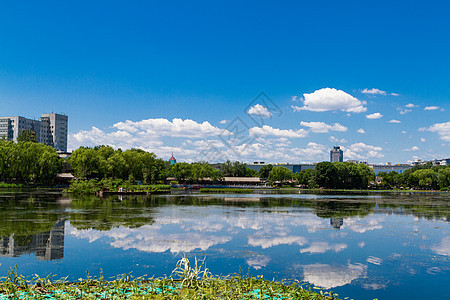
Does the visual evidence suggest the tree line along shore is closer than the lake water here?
No

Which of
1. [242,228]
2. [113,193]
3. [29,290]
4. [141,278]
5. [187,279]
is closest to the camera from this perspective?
[29,290]

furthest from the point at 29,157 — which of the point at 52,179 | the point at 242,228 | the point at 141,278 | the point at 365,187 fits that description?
the point at 365,187

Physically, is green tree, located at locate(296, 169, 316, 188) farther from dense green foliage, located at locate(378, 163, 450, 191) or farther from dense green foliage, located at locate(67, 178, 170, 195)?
dense green foliage, located at locate(67, 178, 170, 195)

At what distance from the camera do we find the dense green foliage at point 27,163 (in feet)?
215

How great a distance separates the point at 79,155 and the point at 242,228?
212 feet

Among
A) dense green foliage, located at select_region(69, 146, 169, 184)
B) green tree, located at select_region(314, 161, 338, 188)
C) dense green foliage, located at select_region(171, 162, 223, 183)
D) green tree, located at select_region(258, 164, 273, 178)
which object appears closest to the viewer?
dense green foliage, located at select_region(69, 146, 169, 184)

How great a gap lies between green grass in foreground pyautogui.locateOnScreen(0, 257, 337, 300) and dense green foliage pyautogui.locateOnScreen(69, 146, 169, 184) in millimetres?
59320

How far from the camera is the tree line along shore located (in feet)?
216

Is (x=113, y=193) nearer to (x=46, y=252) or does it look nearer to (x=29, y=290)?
(x=46, y=252)

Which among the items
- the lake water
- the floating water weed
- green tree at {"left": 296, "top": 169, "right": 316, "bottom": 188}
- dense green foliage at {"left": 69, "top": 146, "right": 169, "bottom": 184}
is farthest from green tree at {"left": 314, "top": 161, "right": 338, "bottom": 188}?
the floating water weed

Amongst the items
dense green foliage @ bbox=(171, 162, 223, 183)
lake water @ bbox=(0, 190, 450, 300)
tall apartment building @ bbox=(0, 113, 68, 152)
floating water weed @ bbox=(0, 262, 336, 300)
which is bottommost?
lake water @ bbox=(0, 190, 450, 300)

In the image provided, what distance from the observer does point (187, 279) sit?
7766mm

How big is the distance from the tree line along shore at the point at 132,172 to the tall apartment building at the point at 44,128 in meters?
85.3

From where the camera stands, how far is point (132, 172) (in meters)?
79.0
